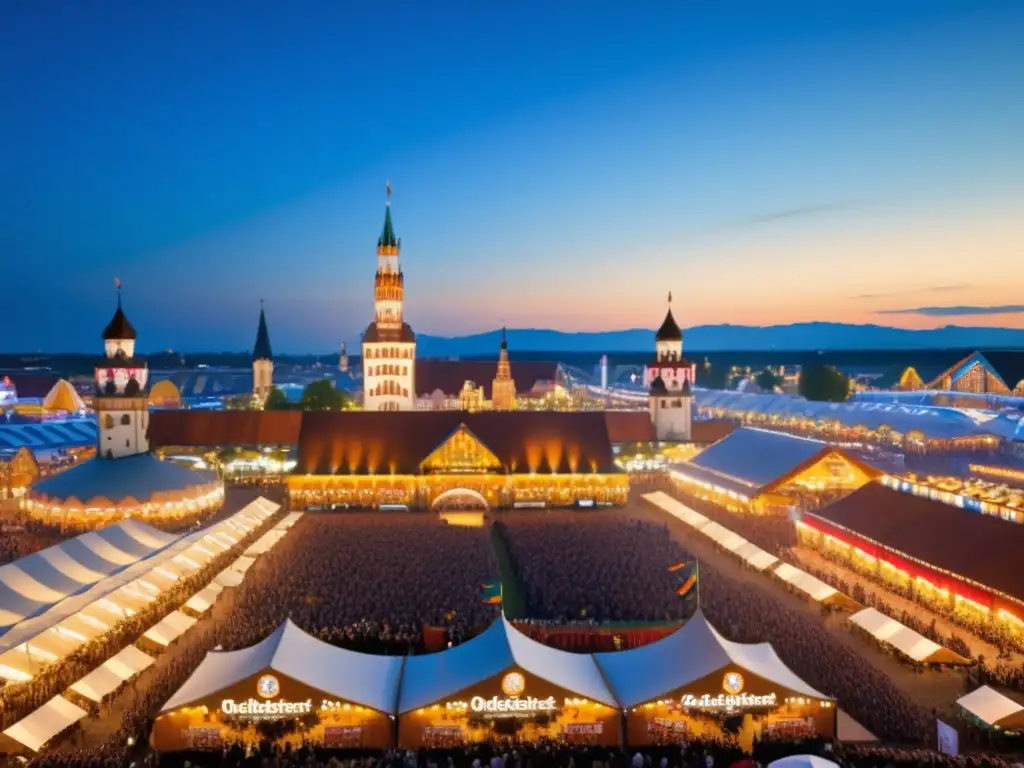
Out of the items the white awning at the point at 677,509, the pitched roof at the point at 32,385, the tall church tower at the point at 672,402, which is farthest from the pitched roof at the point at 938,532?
the pitched roof at the point at 32,385

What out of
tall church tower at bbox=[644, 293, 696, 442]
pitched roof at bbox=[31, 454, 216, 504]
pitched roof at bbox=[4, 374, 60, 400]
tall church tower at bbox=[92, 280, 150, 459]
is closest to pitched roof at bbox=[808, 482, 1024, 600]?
tall church tower at bbox=[644, 293, 696, 442]

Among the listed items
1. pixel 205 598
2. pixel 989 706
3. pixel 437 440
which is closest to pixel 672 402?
pixel 437 440

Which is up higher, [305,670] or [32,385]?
[32,385]

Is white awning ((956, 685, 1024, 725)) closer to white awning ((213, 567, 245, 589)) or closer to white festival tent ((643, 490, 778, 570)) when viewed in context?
white festival tent ((643, 490, 778, 570))

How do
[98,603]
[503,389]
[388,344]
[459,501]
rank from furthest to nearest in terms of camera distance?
1. [503,389]
2. [388,344]
3. [459,501]
4. [98,603]

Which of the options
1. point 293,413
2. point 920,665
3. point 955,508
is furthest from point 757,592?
point 293,413

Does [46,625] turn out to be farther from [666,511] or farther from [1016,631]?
[666,511]

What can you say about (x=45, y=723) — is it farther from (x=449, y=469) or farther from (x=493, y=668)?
(x=449, y=469)
